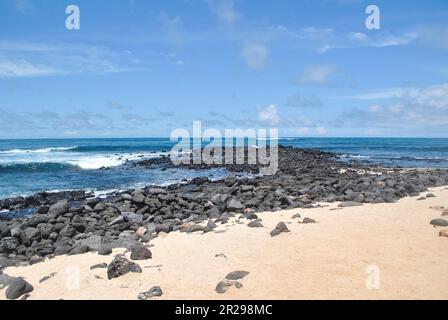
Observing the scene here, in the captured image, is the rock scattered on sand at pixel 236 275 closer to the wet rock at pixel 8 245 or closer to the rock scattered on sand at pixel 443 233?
the rock scattered on sand at pixel 443 233

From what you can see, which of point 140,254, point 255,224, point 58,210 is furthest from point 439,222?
point 58,210

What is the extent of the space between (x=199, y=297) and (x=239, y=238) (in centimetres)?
297

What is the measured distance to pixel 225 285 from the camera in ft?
18.9

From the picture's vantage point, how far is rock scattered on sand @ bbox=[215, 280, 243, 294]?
5.64m

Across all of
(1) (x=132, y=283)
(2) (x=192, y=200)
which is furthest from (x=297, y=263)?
(2) (x=192, y=200)

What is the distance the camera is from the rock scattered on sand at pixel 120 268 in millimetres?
6406

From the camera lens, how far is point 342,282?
18.9ft

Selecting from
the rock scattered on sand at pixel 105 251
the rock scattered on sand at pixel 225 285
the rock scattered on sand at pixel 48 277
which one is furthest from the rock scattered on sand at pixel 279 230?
the rock scattered on sand at pixel 48 277

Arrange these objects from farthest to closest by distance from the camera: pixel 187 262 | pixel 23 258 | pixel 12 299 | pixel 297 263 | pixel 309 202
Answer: pixel 309 202, pixel 23 258, pixel 187 262, pixel 297 263, pixel 12 299

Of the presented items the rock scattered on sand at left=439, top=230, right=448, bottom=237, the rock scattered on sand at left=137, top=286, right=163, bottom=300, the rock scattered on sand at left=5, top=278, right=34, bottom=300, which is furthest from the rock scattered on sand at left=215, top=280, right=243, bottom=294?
the rock scattered on sand at left=439, top=230, right=448, bottom=237

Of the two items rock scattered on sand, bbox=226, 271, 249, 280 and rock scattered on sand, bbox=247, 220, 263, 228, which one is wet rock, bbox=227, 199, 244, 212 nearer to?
rock scattered on sand, bbox=247, 220, 263, 228

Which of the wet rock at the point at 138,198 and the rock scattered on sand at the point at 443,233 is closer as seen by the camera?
the rock scattered on sand at the point at 443,233

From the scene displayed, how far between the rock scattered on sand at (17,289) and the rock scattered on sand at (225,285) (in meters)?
2.88
